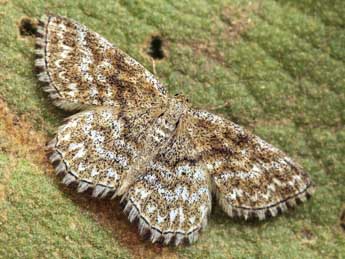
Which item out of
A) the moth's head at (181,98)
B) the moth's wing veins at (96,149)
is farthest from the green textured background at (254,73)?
the moth's wing veins at (96,149)

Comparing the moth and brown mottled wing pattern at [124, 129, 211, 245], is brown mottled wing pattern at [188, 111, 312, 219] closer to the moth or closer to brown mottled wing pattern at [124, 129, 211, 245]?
the moth

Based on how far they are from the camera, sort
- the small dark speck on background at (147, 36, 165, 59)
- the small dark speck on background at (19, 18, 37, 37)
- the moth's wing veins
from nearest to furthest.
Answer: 1. the moth's wing veins
2. the small dark speck on background at (19, 18, 37, 37)
3. the small dark speck on background at (147, 36, 165, 59)

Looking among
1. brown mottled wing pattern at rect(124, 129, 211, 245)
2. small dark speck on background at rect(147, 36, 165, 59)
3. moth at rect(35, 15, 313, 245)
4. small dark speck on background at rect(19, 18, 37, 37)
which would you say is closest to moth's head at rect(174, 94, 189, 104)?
moth at rect(35, 15, 313, 245)

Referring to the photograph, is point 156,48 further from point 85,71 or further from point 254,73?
point 254,73

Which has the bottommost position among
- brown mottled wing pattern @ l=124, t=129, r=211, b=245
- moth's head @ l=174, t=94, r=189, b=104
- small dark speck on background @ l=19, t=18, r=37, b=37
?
brown mottled wing pattern @ l=124, t=129, r=211, b=245

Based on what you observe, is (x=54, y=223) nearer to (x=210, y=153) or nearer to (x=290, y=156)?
(x=210, y=153)

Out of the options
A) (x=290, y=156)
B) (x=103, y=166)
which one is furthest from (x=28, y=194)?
(x=290, y=156)
